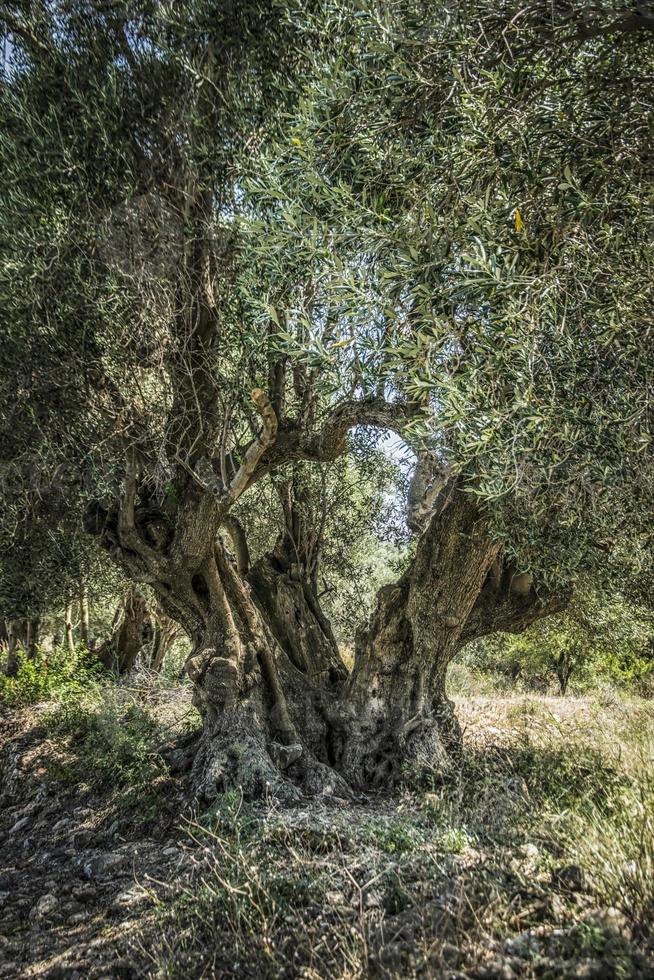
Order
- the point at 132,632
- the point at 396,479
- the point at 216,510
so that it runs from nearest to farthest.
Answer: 1. the point at 216,510
2. the point at 396,479
3. the point at 132,632

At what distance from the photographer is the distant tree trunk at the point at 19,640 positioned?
45.2 ft

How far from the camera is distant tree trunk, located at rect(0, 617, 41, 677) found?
1378 centimetres

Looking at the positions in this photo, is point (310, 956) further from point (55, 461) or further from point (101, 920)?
point (55, 461)

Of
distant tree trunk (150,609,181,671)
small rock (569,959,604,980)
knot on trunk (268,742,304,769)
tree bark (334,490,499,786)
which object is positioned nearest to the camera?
small rock (569,959,604,980)

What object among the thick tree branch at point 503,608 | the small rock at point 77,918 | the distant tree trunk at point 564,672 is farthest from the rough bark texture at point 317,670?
the distant tree trunk at point 564,672

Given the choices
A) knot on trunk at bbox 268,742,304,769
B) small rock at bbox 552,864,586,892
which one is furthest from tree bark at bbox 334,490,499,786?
small rock at bbox 552,864,586,892

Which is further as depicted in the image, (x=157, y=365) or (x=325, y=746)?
(x=325, y=746)

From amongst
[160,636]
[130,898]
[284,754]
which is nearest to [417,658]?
[284,754]

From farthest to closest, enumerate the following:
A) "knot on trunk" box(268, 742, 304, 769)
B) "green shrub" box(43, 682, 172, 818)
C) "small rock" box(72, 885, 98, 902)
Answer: "green shrub" box(43, 682, 172, 818) < "knot on trunk" box(268, 742, 304, 769) < "small rock" box(72, 885, 98, 902)

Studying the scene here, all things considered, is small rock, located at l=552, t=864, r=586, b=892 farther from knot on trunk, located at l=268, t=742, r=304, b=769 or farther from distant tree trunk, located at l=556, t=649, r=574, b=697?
distant tree trunk, located at l=556, t=649, r=574, b=697

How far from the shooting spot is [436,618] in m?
7.84

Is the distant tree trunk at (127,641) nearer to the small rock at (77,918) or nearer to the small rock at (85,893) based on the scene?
the small rock at (85,893)

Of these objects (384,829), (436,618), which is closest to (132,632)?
(436,618)

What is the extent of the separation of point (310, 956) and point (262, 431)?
4591 mm
